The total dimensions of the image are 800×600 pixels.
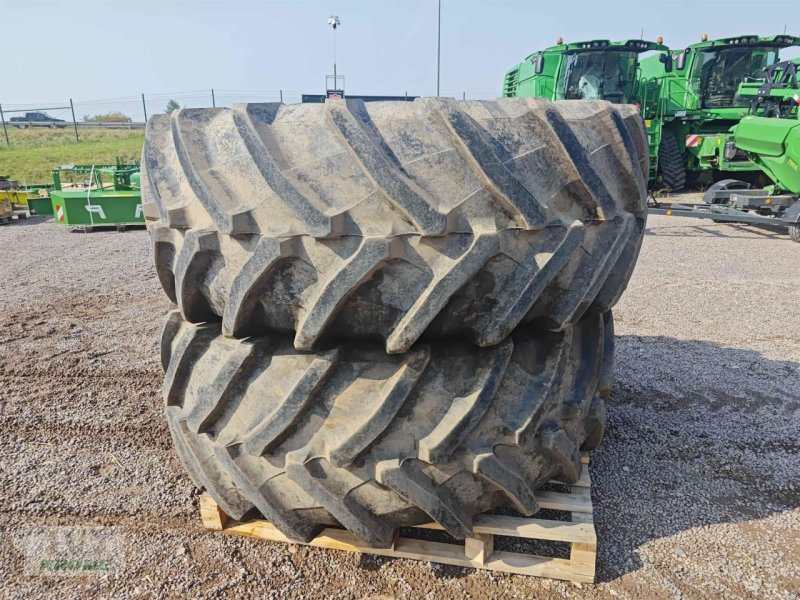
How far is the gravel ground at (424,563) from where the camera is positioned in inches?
78.4

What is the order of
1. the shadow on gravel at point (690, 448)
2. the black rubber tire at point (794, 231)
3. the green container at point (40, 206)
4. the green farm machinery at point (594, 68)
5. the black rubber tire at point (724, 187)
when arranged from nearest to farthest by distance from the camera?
the shadow on gravel at point (690, 448), the black rubber tire at point (794, 231), the black rubber tire at point (724, 187), the green farm machinery at point (594, 68), the green container at point (40, 206)

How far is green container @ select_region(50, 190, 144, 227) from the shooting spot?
375 inches

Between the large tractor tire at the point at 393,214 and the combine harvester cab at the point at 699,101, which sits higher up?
the combine harvester cab at the point at 699,101

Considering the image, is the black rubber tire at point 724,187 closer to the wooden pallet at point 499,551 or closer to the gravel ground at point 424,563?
the gravel ground at point 424,563

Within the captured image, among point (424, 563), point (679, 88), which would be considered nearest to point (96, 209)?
point (424, 563)

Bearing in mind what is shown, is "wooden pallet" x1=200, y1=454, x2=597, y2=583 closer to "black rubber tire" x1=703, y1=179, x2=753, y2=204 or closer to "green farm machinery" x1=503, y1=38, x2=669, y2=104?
"black rubber tire" x1=703, y1=179, x2=753, y2=204

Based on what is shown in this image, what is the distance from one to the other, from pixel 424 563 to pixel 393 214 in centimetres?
131

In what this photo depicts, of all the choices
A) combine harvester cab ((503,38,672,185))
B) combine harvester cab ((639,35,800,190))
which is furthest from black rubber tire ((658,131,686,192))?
combine harvester cab ((503,38,672,185))

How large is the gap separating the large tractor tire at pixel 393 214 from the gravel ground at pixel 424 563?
930 mm

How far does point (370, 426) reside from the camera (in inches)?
67.6

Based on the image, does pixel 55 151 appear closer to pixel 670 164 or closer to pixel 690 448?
pixel 670 164

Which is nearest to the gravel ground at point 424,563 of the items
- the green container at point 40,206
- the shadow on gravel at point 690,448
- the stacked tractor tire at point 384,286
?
the shadow on gravel at point 690,448

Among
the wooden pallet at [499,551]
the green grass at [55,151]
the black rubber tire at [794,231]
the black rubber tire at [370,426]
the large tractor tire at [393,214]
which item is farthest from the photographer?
the green grass at [55,151]

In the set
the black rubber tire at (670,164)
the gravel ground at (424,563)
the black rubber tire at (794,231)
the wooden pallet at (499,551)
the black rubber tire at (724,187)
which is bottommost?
the gravel ground at (424,563)
